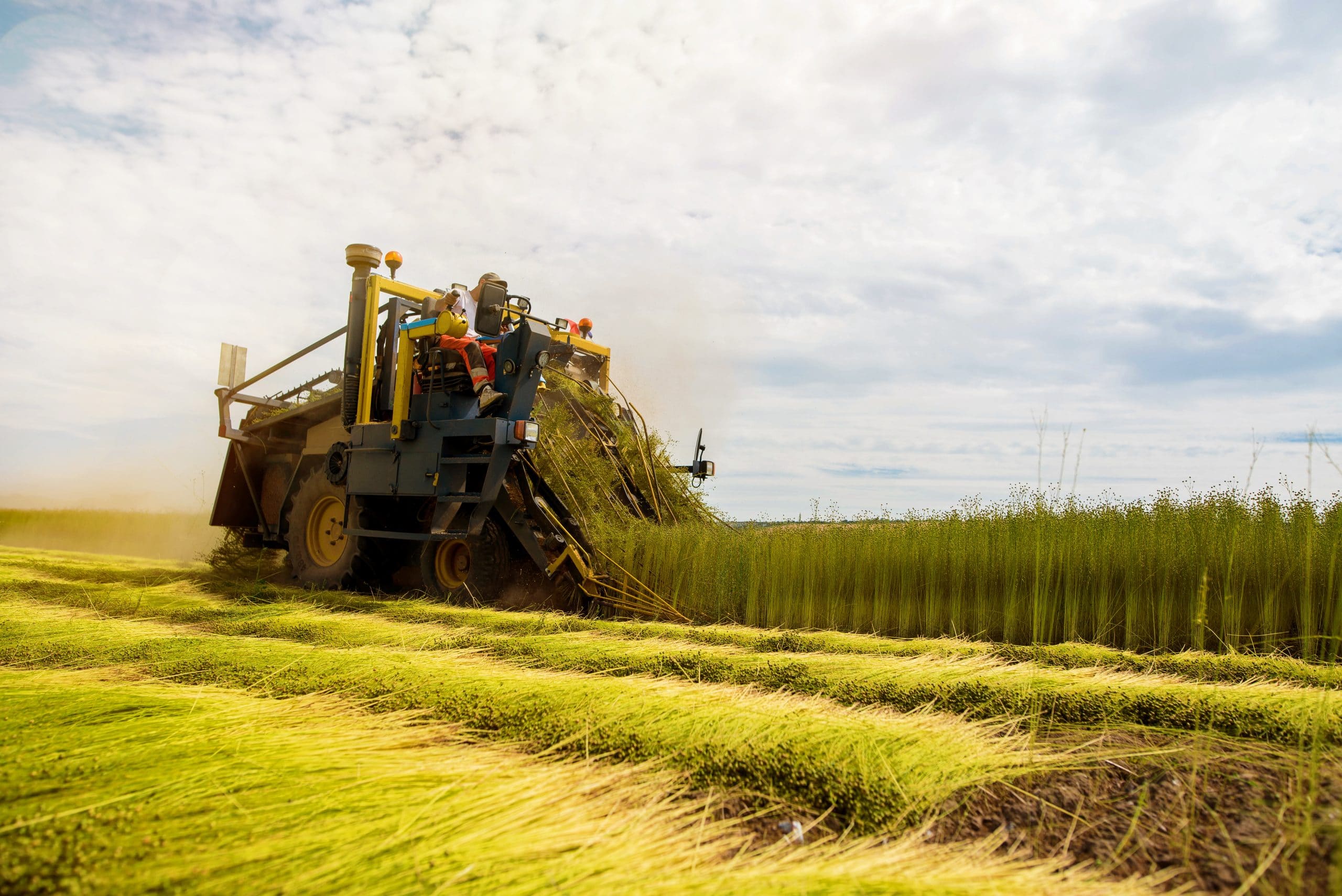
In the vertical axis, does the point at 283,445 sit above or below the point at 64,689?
above

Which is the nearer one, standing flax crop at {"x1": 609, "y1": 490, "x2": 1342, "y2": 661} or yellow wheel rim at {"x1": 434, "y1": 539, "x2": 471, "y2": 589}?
standing flax crop at {"x1": 609, "y1": 490, "x2": 1342, "y2": 661}

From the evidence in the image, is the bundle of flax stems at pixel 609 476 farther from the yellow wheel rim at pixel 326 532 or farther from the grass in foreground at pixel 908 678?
the yellow wheel rim at pixel 326 532

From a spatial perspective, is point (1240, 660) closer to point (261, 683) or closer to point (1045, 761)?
point (1045, 761)

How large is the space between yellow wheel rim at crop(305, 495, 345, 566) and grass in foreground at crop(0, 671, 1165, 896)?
229 inches

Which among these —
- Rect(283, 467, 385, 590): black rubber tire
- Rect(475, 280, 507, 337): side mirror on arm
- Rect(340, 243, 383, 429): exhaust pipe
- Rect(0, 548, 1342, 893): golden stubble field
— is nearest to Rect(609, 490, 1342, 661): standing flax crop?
Rect(0, 548, 1342, 893): golden stubble field

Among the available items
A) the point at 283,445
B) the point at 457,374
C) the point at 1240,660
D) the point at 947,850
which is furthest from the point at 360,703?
the point at 283,445

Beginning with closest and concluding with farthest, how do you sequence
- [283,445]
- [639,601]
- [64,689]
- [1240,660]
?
1. [64,689]
2. [1240,660]
3. [639,601]
4. [283,445]

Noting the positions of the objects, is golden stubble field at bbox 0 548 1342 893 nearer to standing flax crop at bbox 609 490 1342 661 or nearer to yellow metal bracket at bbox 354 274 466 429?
standing flax crop at bbox 609 490 1342 661

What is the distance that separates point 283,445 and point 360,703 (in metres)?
7.06

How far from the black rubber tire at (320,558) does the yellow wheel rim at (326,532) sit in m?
0.02

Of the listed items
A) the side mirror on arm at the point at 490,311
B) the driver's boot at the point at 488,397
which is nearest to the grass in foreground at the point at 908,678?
the driver's boot at the point at 488,397

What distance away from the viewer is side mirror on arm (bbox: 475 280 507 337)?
6.43 meters

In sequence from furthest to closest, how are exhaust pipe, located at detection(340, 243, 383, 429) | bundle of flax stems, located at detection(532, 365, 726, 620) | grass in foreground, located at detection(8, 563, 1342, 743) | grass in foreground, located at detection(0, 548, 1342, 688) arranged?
1. exhaust pipe, located at detection(340, 243, 383, 429)
2. bundle of flax stems, located at detection(532, 365, 726, 620)
3. grass in foreground, located at detection(0, 548, 1342, 688)
4. grass in foreground, located at detection(8, 563, 1342, 743)

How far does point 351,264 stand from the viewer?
24.9 feet
